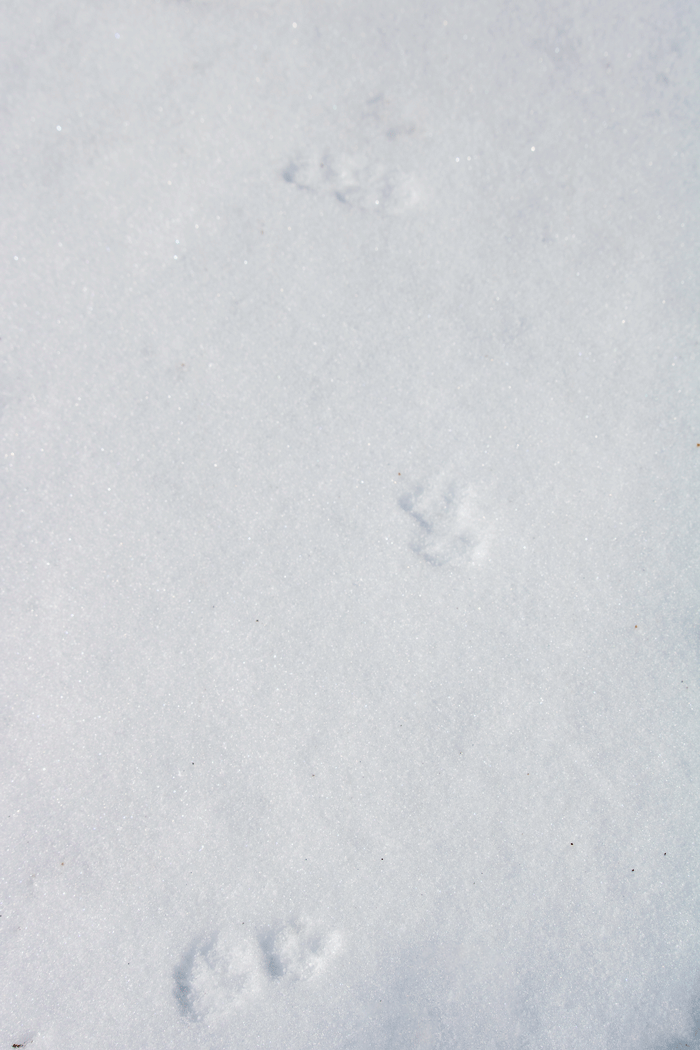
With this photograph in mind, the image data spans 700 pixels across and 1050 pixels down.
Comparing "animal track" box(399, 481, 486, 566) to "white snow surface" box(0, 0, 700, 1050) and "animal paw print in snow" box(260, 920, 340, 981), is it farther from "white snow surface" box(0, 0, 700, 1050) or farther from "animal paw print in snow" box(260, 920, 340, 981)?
"animal paw print in snow" box(260, 920, 340, 981)

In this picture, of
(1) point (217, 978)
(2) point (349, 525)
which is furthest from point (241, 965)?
(2) point (349, 525)

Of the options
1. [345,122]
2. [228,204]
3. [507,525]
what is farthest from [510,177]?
[507,525]

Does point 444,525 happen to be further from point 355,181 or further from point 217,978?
point 217,978

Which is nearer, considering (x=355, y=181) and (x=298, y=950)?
(x=298, y=950)

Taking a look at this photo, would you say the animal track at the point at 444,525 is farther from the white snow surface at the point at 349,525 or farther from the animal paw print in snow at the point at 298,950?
the animal paw print in snow at the point at 298,950

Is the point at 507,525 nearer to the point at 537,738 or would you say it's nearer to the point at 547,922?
the point at 537,738

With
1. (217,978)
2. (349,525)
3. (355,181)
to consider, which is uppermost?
(355,181)

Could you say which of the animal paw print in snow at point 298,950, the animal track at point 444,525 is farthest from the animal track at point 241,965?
the animal track at point 444,525
